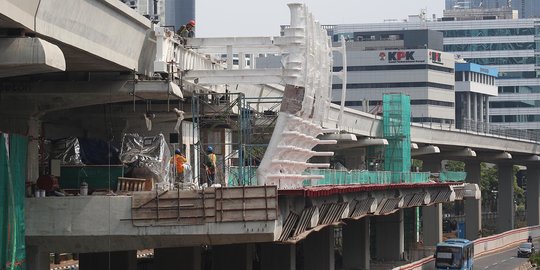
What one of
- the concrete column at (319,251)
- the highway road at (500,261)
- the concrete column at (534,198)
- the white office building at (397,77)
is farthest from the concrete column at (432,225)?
the white office building at (397,77)

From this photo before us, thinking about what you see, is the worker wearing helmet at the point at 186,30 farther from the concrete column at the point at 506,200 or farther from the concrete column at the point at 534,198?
the concrete column at the point at 534,198

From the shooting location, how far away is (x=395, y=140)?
93500 mm

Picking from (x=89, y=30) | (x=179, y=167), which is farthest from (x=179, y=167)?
(x=89, y=30)

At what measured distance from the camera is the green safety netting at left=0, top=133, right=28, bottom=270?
105ft

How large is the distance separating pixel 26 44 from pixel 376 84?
151707 mm

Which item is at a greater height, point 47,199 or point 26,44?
point 26,44

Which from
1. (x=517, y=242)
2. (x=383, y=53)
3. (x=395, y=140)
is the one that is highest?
(x=383, y=53)

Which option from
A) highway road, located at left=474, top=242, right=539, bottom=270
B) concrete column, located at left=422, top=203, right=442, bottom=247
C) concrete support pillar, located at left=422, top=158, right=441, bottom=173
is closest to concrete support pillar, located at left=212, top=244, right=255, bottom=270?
highway road, located at left=474, top=242, right=539, bottom=270

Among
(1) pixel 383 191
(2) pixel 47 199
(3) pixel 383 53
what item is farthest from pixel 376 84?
(2) pixel 47 199

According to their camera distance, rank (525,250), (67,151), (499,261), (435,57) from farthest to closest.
→ 1. (435,57)
2. (525,250)
3. (499,261)
4. (67,151)

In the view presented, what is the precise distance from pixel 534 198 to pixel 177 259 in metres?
99.9

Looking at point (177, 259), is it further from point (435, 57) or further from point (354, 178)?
point (435, 57)

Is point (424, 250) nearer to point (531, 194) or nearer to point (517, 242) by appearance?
point (517, 242)

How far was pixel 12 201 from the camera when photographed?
32.5 metres
